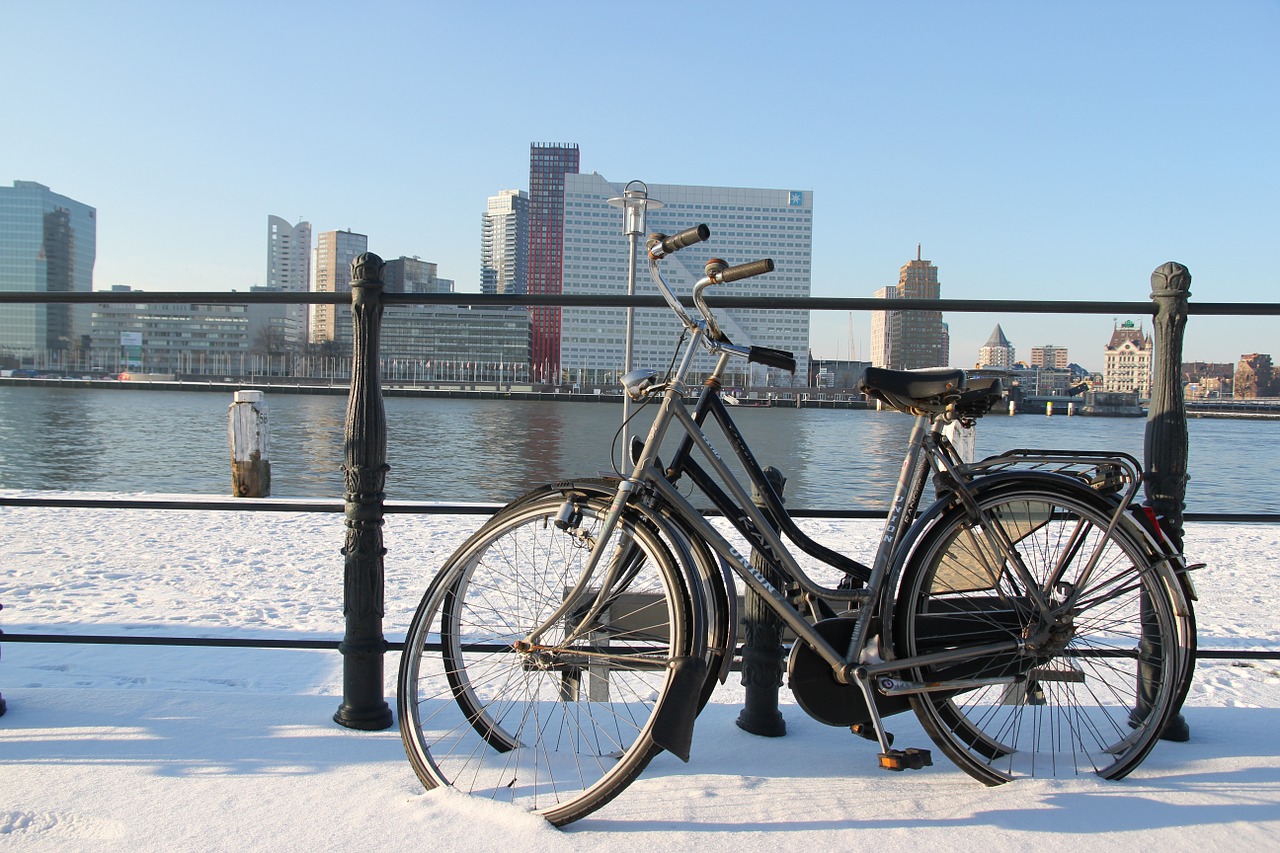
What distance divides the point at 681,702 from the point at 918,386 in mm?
788

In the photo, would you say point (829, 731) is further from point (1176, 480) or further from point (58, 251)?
point (58, 251)

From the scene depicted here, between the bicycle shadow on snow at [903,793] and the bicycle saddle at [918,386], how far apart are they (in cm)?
81

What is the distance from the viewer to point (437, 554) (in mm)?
6508

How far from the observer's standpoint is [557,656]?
66.1 inches

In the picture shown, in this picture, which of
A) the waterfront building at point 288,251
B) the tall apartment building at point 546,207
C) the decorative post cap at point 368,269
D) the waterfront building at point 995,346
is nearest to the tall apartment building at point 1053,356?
the waterfront building at point 995,346

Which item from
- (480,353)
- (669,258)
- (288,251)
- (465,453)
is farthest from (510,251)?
Answer: (669,258)

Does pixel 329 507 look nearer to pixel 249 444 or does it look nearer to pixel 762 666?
pixel 762 666

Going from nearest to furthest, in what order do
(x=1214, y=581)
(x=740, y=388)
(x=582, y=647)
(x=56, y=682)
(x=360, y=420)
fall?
(x=582, y=647), (x=740, y=388), (x=360, y=420), (x=56, y=682), (x=1214, y=581)

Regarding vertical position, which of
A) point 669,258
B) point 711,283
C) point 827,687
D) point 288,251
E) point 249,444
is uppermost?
point 288,251

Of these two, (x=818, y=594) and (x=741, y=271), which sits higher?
(x=741, y=271)

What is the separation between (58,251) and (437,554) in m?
88.1

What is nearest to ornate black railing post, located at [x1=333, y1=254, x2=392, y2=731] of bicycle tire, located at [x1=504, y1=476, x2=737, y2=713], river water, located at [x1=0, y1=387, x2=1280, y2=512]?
bicycle tire, located at [x1=504, y1=476, x2=737, y2=713]

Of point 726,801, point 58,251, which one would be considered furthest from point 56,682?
point 58,251

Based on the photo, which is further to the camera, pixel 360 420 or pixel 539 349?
pixel 539 349
